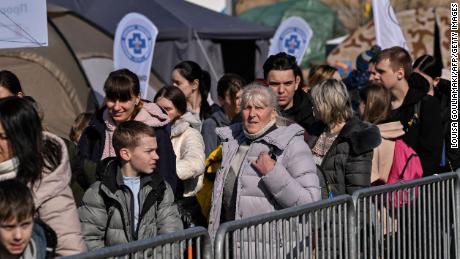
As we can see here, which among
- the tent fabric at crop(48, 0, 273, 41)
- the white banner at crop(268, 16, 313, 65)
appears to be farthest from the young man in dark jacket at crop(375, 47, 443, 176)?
the tent fabric at crop(48, 0, 273, 41)

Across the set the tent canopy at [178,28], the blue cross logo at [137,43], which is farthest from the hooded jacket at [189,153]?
the tent canopy at [178,28]

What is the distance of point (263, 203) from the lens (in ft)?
21.1

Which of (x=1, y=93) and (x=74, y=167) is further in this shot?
(x=1, y=93)

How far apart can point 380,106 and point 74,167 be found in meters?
2.86

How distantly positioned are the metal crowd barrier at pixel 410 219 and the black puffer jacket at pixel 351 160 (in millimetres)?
377

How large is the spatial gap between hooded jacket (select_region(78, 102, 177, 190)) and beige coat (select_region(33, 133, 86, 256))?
7.30 ft

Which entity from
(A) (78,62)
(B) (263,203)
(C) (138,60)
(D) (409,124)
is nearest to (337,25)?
(A) (78,62)

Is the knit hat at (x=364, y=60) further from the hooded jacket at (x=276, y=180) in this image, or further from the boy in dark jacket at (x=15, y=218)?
the boy in dark jacket at (x=15, y=218)

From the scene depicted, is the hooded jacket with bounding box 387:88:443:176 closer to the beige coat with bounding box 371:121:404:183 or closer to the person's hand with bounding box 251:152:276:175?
the beige coat with bounding box 371:121:404:183

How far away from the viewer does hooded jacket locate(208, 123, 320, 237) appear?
6312 mm

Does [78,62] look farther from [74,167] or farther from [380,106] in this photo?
[74,167]

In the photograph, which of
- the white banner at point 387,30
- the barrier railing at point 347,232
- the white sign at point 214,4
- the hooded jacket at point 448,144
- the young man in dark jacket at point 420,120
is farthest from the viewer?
the white sign at point 214,4

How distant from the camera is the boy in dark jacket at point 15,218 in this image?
4176 mm

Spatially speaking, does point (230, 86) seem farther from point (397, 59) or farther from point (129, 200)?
point (129, 200)
